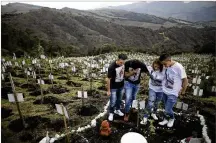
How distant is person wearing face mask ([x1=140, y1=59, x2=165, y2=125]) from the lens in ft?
11.4

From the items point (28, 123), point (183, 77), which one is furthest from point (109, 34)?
point (28, 123)

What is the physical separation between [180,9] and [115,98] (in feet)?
6.62

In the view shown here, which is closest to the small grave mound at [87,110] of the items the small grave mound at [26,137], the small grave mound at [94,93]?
the small grave mound at [94,93]

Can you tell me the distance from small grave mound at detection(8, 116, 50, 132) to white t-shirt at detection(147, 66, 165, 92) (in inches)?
72.7

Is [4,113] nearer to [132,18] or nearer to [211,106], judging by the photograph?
[132,18]

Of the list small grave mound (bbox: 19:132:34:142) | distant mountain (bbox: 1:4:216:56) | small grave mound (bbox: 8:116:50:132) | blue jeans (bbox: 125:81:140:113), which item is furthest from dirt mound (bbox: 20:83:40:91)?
blue jeans (bbox: 125:81:140:113)

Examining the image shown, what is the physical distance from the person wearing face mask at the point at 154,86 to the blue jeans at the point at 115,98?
20.0 inches

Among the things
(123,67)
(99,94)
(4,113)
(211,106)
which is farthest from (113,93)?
(211,106)

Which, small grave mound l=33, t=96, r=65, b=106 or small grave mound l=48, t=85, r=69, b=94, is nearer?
small grave mound l=33, t=96, r=65, b=106

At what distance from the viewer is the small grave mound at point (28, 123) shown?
3482 mm

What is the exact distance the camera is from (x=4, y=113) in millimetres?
3803

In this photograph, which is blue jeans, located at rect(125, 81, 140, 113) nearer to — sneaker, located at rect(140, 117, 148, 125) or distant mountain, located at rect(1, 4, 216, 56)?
sneaker, located at rect(140, 117, 148, 125)

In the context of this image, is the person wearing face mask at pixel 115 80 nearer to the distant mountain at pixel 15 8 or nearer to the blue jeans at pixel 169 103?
the blue jeans at pixel 169 103

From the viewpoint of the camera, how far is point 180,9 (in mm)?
4074
